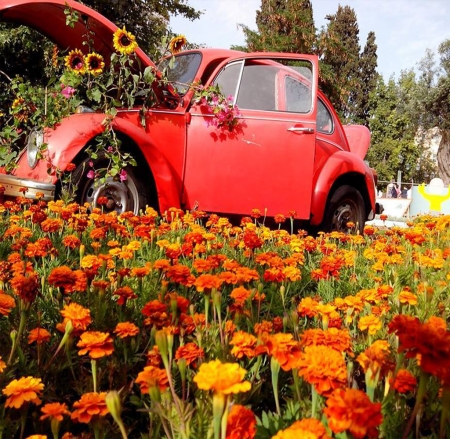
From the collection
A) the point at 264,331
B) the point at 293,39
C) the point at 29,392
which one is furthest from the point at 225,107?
the point at 293,39

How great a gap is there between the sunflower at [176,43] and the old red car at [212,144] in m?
0.31

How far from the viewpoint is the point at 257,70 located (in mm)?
4637

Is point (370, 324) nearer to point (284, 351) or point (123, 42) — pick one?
point (284, 351)

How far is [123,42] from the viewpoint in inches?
155

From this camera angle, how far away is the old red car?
3.86 metres

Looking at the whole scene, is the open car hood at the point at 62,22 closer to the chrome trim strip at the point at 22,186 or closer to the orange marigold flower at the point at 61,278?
the chrome trim strip at the point at 22,186

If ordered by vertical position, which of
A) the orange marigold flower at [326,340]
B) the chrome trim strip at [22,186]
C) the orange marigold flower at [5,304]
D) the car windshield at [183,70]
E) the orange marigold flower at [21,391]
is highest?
the car windshield at [183,70]

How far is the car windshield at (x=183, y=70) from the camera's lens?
4.57 meters

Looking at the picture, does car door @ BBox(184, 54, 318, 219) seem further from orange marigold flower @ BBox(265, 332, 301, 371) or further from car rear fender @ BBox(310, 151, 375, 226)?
orange marigold flower @ BBox(265, 332, 301, 371)

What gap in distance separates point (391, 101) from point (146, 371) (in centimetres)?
4290

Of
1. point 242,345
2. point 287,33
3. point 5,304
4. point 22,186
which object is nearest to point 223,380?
point 242,345

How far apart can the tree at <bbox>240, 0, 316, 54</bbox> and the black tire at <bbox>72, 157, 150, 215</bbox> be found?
66.4ft

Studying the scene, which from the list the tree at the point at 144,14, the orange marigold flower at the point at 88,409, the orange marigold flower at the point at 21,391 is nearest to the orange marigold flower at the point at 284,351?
the orange marigold flower at the point at 88,409

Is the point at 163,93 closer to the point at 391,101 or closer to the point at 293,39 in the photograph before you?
the point at 293,39
